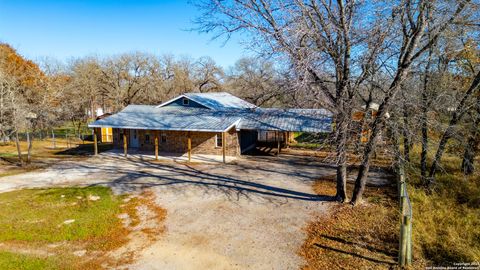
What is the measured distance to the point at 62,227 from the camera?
334 inches

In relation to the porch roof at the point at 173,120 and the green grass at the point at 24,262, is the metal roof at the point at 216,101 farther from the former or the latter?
the green grass at the point at 24,262

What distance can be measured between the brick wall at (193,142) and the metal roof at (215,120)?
3.69ft

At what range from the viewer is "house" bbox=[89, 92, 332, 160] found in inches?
712

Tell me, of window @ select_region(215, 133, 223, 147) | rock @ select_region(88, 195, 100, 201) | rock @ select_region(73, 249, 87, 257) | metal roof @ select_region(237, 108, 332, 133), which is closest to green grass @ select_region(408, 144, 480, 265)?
metal roof @ select_region(237, 108, 332, 133)

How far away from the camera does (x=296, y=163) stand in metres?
17.5

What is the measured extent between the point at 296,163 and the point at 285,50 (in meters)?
10.3

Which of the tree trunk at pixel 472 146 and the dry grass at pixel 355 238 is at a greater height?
the tree trunk at pixel 472 146

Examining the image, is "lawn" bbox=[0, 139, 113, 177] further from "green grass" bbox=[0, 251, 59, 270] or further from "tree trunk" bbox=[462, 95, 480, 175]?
"tree trunk" bbox=[462, 95, 480, 175]

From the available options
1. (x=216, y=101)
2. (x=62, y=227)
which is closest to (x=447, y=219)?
(x=62, y=227)

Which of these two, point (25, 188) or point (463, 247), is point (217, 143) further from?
point (463, 247)

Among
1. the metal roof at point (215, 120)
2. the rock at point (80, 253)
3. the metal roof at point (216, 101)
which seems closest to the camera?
the rock at point (80, 253)

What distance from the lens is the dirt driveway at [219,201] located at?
6.86m

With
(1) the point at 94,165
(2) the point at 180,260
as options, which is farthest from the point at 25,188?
(2) the point at 180,260

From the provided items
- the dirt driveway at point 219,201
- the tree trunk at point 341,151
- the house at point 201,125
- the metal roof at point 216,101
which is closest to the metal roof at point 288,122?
the house at point 201,125
